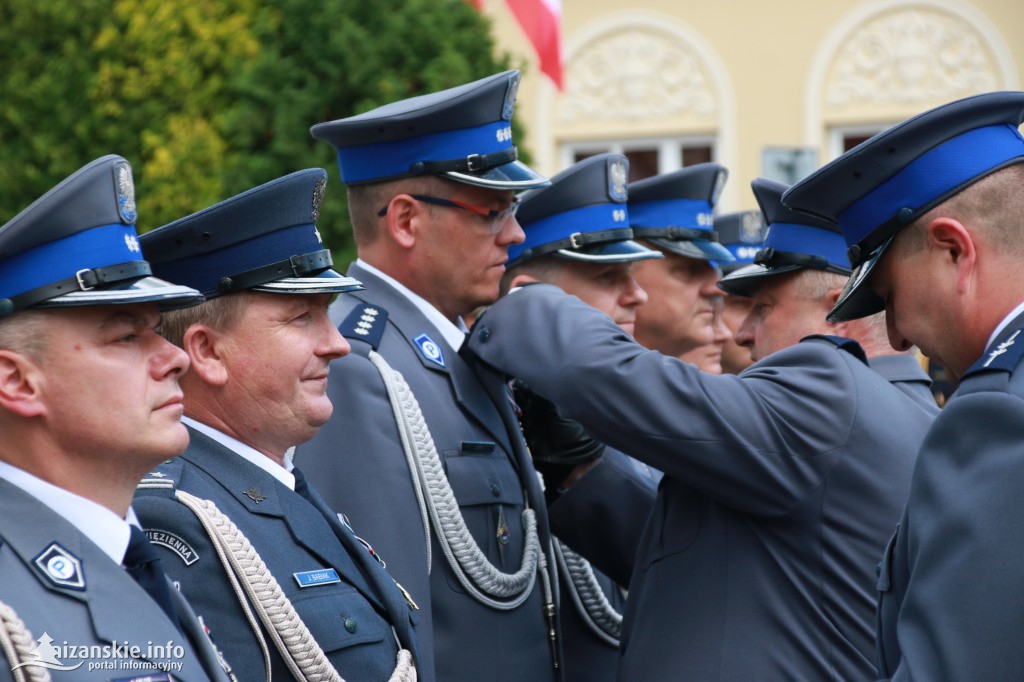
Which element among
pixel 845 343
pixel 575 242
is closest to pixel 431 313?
pixel 575 242

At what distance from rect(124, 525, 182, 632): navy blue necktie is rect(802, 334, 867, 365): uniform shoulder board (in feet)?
5.75

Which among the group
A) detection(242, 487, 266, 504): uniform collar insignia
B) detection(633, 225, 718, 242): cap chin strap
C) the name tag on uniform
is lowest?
detection(633, 225, 718, 242): cap chin strap

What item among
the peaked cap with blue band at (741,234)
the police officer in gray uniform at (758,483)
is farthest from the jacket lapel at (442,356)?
the peaked cap with blue band at (741,234)

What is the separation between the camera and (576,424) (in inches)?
167

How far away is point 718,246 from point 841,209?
2.59 metres

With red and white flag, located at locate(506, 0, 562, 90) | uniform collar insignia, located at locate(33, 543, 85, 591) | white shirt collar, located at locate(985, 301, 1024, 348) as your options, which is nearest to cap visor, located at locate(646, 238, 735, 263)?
white shirt collar, located at locate(985, 301, 1024, 348)

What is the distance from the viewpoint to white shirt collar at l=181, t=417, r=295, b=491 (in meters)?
3.03

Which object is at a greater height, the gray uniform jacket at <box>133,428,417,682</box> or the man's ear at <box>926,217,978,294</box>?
the man's ear at <box>926,217,978,294</box>

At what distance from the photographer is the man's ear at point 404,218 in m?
3.82

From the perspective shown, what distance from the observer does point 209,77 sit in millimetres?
10258

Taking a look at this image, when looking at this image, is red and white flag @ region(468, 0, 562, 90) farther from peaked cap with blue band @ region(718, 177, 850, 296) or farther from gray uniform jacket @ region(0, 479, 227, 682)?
gray uniform jacket @ region(0, 479, 227, 682)

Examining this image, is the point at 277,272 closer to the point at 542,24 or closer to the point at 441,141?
the point at 441,141

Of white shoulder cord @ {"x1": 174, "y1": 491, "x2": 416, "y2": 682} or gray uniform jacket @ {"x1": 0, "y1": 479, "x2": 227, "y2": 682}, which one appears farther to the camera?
white shoulder cord @ {"x1": 174, "y1": 491, "x2": 416, "y2": 682}

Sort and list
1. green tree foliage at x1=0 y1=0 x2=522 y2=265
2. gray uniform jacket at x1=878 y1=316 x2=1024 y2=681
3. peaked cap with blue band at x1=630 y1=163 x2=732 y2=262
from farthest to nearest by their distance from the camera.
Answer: green tree foliage at x1=0 y1=0 x2=522 y2=265 → peaked cap with blue band at x1=630 y1=163 x2=732 y2=262 → gray uniform jacket at x1=878 y1=316 x2=1024 y2=681
